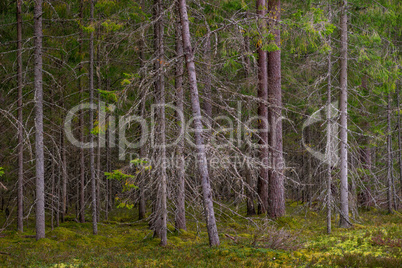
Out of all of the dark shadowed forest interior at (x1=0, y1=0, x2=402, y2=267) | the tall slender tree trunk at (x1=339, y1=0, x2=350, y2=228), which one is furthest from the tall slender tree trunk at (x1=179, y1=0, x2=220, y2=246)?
the tall slender tree trunk at (x1=339, y1=0, x2=350, y2=228)

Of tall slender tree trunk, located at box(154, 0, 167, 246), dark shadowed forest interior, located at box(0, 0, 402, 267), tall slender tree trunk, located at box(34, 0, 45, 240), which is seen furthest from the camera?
tall slender tree trunk, located at box(34, 0, 45, 240)

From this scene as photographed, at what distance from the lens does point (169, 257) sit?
9195 mm

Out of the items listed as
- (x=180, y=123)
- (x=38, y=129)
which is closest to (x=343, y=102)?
(x=180, y=123)

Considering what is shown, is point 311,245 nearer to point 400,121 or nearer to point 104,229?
point 104,229

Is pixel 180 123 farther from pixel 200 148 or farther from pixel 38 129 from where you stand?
pixel 38 129

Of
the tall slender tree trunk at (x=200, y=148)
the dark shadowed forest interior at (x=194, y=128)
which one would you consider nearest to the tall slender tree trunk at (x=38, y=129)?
the dark shadowed forest interior at (x=194, y=128)

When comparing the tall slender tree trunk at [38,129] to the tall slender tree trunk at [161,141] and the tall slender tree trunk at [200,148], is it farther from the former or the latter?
the tall slender tree trunk at [200,148]

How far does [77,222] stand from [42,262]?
30.7 ft

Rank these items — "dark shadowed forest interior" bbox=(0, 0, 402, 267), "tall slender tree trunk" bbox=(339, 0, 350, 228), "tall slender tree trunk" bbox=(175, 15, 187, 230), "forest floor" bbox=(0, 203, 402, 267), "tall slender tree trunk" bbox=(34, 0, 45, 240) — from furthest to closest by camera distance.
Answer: "tall slender tree trunk" bbox=(339, 0, 350, 228) < "tall slender tree trunk" bbox=(34, 0, 45, 240) < "tall slender tree trunk" bbox=(175, 15, 187, 230) < "dark shadowed forest interior" bbox=(0, 0, 402, 267) < "forest floor" bbox=(0, 203, 402, 267)

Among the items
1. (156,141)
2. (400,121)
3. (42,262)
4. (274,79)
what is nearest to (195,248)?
(156,141)

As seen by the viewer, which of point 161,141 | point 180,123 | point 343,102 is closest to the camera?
point 180,123

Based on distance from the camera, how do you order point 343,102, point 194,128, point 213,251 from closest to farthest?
point 213,251 → point 194,128 → point 343,102

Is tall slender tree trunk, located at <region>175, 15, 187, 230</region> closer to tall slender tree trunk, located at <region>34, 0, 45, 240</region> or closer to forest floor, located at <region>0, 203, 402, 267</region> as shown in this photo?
forest floor, located at <region>0, 203, 402, 267</region>

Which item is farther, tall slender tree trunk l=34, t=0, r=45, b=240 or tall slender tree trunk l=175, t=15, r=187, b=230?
tall slender tree trunk l=34, t=0, r=45, b=240
